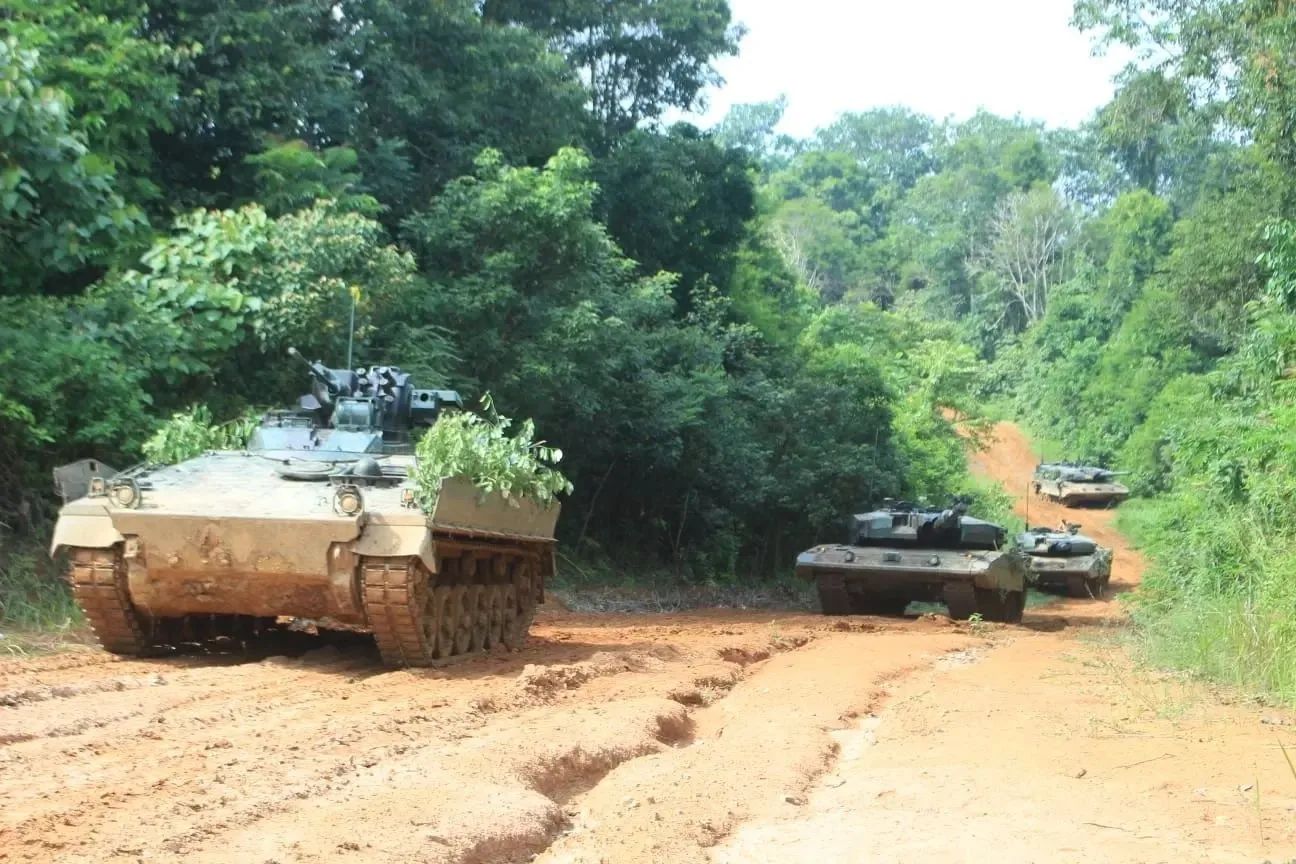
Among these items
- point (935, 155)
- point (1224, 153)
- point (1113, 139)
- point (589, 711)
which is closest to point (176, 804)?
point (589, 711)

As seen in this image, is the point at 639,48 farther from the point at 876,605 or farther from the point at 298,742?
the point at 298,742

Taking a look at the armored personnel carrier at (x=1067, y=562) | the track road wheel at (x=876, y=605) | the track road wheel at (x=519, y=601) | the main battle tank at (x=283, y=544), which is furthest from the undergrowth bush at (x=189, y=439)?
the armored personnel carrier at (x=1067, y=562)

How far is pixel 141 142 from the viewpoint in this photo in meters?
15.3

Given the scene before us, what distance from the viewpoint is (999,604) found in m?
16.5

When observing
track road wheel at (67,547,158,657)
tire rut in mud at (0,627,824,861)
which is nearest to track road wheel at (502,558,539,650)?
tire rut in mud at (0,627,824,861)

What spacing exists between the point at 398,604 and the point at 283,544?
0.75m

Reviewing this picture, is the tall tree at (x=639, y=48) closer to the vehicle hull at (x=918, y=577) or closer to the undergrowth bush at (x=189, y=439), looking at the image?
the vehicle hull at (x=918, y=577)

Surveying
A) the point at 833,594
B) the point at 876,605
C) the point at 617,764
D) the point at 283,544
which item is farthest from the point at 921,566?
the point at 617,764

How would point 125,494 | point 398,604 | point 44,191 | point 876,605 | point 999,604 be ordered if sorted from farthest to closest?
point 876,605, point 999,604, point 44,191, point 125,494, point 398,604

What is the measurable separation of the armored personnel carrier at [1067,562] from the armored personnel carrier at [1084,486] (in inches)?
509

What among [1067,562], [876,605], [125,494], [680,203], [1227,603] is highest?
[680,203]

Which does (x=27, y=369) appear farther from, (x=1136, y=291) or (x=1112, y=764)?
(x=1136, y=291)

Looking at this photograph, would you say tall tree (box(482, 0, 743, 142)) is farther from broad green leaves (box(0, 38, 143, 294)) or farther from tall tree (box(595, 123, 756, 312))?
broad green leaves (box(0, 38, 143, 294))

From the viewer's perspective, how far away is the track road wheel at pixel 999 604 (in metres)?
16.3
